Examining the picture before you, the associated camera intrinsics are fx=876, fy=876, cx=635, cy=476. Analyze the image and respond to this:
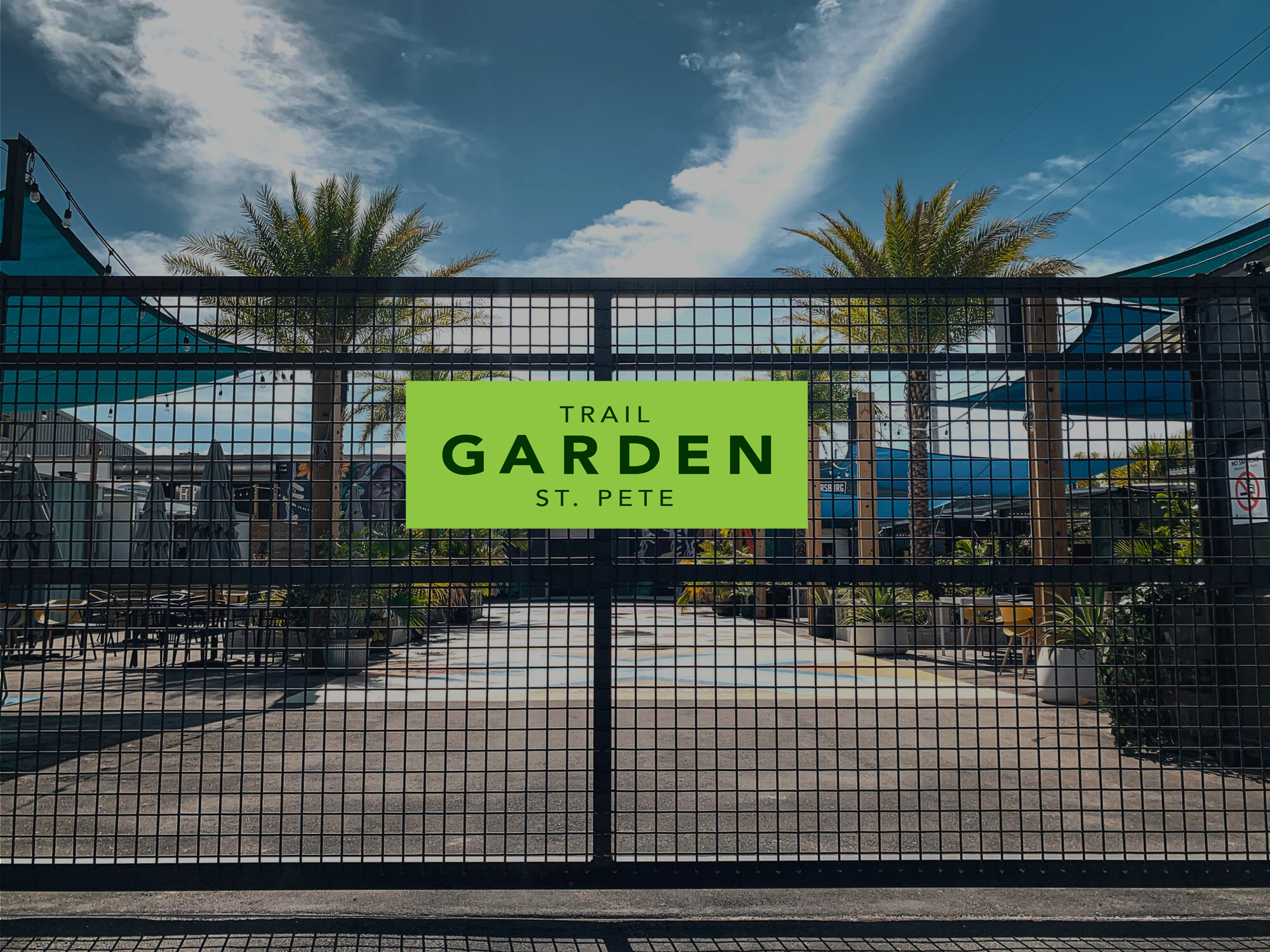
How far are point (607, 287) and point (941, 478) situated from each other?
1541 millimetres

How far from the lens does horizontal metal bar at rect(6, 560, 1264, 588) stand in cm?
347

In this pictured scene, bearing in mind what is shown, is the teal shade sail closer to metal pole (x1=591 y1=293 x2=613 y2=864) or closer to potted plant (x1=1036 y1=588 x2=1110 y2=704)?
Answer: potted plant (x1=1036 y1=588 x2=1110 y2=704)

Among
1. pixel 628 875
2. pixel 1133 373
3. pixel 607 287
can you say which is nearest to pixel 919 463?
pixel 1133 373

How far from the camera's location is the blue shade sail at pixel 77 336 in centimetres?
355

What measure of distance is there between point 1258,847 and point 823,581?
9.46 ft

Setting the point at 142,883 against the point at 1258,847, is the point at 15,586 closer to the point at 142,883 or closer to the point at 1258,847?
the point at 142,883

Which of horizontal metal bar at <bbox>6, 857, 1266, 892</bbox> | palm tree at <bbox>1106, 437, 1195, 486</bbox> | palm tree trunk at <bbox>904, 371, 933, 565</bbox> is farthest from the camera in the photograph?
palm tree trunk at <bbox>904, 371, 933, 565</bbox>

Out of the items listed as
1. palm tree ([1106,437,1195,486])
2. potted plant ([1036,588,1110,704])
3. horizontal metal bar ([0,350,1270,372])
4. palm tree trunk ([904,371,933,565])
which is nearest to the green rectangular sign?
horizontal metal bar ([0,350,1270,372])

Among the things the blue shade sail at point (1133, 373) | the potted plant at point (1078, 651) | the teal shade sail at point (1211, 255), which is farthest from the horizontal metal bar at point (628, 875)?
the teal shade sail at point (1211, 255)

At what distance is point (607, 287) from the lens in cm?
365

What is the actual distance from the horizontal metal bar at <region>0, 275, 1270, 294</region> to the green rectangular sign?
389 mm

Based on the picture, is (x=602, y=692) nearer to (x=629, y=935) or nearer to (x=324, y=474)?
(x=629, y=935)

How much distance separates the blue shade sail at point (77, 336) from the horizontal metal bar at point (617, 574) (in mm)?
739

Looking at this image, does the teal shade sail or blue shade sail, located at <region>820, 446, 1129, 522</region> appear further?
the teal shade sail
